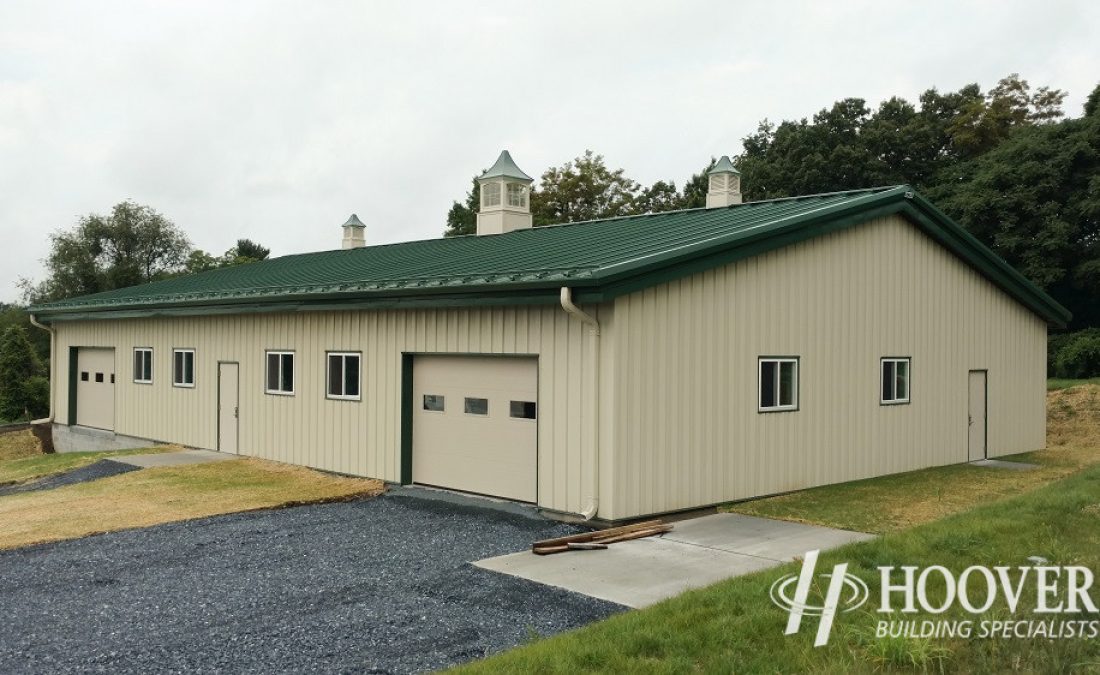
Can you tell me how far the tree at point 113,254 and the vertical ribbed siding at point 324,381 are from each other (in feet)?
107

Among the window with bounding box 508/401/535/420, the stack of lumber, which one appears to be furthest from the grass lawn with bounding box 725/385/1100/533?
the window with bounding box 508/401/535/420

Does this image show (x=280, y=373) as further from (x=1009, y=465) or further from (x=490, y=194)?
(x=1009, y=465)

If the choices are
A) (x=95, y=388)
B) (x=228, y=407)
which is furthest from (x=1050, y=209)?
(x=95, y=388)

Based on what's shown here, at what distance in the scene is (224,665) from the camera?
19.9ft

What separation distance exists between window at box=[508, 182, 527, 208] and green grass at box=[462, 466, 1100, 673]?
Answer: 13.4 meters

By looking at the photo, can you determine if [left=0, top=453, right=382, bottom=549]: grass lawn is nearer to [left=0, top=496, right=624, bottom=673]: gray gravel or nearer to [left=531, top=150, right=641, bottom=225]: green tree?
[left=0, top=496, right=624, bottom=673]: gray gravel

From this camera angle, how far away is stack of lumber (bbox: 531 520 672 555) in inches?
365

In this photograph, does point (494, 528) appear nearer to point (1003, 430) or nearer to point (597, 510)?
point (597, 510)

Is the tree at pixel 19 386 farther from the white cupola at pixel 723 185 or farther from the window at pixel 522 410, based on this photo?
the window at pixel 522 410

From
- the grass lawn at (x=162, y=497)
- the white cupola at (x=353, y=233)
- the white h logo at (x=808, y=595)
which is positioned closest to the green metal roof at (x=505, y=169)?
the white cupola at (x=353, y=233)

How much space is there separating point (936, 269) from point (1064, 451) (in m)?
5.48

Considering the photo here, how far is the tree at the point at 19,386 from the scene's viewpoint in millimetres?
35562

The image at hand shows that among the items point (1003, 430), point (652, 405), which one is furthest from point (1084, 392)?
point (652, 405)

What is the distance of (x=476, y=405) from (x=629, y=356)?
2.73 metres
